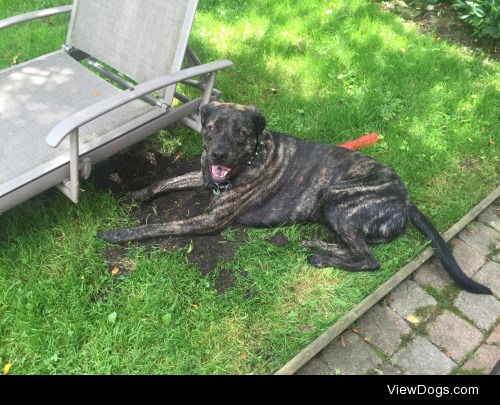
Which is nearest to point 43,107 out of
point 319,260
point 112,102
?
point 112,102

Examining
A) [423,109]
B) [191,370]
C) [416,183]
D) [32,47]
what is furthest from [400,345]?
[32,47]

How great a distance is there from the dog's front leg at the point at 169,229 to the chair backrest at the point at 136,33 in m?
1.06

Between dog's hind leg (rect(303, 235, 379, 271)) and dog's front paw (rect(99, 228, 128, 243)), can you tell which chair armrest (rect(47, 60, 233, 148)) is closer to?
dog's front paw (rect(99, 228, 128, 243))

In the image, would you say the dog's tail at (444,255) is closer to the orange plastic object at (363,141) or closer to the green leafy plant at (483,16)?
the orange plastic object at (363,141)

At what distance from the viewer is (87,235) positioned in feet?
11.1

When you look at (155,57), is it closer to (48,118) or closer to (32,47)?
(48,118)

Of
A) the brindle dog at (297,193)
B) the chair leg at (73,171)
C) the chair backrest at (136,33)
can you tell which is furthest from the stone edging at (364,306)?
the chair backrest at (136,33)

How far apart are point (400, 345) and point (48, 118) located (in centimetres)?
314

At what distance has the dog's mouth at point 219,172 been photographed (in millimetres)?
3258

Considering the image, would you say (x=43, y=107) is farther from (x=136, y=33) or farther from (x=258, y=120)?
(x=258, y=120)

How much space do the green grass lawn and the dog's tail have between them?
24cm

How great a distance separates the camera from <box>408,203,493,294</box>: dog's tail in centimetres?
312

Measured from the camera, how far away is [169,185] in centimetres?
376

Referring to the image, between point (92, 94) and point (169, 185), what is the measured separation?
1059 mm
